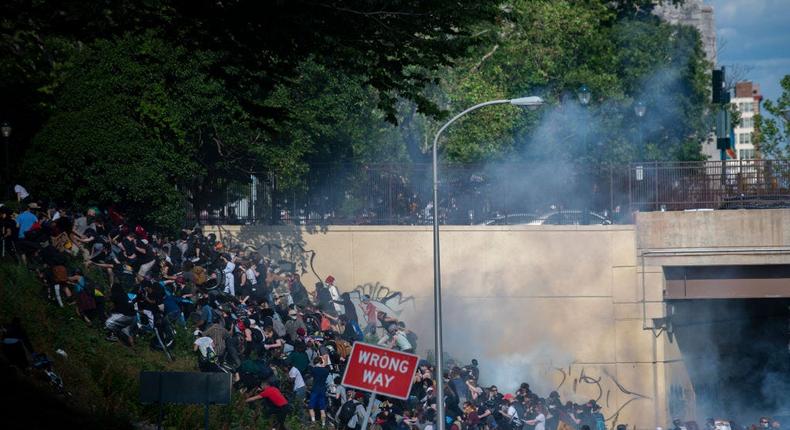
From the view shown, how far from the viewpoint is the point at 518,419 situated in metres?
25.6

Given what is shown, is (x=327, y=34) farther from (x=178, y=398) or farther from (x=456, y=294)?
(x=456, y=294)

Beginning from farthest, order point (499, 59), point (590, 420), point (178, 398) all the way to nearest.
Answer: point (499, 59) → point (590, 420) → point (178, 398)

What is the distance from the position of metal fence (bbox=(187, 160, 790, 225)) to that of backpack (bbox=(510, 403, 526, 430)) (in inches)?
320

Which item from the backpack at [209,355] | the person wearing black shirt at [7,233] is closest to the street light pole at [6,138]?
the person wearing black shirt at [7,233]

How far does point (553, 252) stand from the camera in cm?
3253

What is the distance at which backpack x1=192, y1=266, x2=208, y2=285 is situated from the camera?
25234mm

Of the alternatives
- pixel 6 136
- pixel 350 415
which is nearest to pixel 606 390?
pixel 350 415

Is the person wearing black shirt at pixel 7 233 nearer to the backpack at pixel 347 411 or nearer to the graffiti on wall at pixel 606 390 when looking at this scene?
the backpack at pixel 347 411

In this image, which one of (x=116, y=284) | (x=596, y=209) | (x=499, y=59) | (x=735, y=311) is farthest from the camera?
(x=499, y=59)

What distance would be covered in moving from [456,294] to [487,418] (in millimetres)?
8398

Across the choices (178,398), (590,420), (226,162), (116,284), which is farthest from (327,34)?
(226,162)

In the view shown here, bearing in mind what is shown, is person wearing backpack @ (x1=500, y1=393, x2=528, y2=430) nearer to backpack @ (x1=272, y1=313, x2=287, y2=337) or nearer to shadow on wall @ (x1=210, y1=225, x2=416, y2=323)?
backpack @ (x1=272, y1=313, x2=287, y2=337)

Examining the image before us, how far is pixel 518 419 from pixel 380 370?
9.33 meters

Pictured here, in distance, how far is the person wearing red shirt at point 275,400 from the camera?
782 inches
